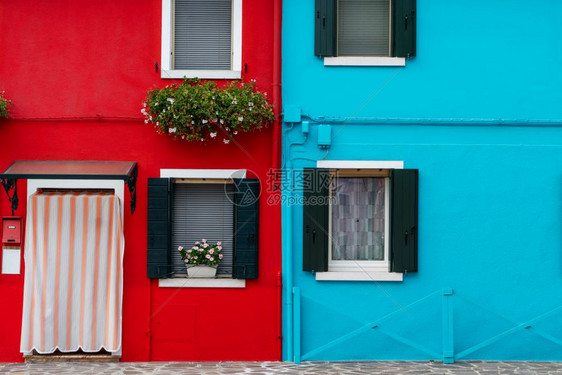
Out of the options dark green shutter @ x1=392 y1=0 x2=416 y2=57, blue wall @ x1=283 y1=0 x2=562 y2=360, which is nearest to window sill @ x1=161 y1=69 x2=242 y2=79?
blue wall @ x1=283 y1=0 x2=562 y2=360

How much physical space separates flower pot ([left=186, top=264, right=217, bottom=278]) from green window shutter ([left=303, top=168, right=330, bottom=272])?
1.19 meters

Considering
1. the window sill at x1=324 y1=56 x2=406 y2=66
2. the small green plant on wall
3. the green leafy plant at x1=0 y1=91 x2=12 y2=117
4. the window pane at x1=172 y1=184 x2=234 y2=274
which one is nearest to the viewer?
the small green plant on wall

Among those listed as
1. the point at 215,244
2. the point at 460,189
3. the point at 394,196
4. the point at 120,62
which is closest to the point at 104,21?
the point at 120,62

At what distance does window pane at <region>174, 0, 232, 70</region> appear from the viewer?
9.98 m

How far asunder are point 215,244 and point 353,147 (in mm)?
Result: 2189

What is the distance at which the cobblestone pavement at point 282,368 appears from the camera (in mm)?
9047

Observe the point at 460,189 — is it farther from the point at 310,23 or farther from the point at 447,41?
the point at 310,23

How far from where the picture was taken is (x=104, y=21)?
9.84 metres

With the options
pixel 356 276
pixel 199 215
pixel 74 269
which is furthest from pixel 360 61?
pixel 74 269

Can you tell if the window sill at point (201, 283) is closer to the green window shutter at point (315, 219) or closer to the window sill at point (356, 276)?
the green window shutter at point (315, 219)

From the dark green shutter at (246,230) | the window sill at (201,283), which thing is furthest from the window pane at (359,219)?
the window sill at (201,283)

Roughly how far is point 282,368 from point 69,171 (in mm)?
3586

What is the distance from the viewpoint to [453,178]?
9.70m

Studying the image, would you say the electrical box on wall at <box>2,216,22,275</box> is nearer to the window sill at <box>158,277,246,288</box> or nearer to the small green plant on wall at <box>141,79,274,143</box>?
the window sill at <box>158,277,246,288</box>
